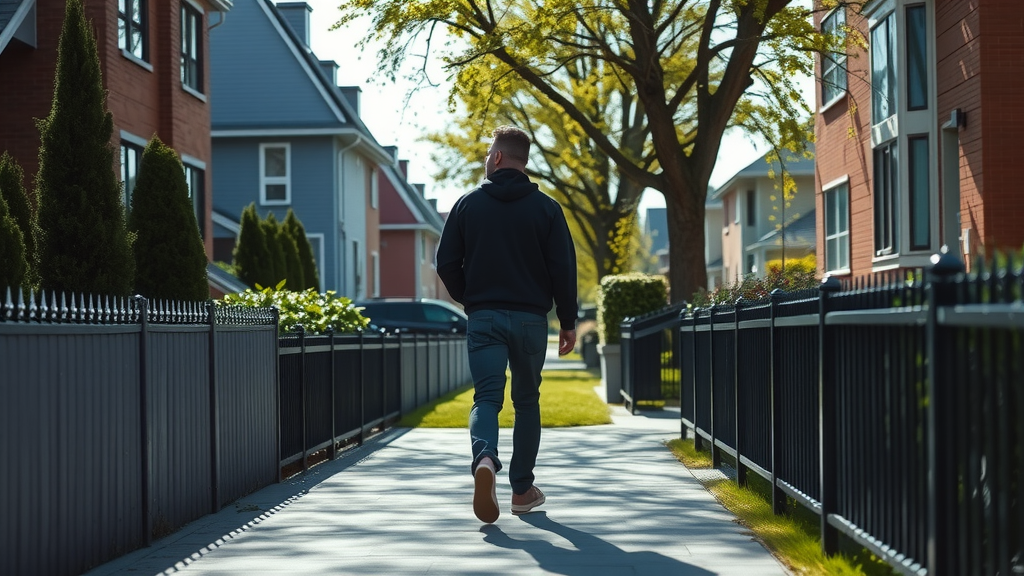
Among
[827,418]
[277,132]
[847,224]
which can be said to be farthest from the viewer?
[277,132]

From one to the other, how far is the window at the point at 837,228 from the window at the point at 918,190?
149 inches

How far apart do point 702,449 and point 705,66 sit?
31.1ft

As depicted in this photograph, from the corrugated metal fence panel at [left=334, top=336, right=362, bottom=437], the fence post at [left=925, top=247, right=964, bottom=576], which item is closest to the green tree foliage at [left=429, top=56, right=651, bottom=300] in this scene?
the corrugated metal fence panel at [left=334, top=336, right=362, bottom=437]

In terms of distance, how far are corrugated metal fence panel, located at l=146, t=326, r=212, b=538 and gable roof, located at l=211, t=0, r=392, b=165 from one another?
25.9 m

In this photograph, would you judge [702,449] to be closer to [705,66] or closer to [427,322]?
[705,66]

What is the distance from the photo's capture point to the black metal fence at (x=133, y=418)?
4910mm

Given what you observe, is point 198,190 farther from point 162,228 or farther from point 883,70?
point 883,70

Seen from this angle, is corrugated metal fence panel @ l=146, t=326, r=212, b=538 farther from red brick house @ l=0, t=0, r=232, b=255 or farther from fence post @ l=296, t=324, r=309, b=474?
red brick house @ l=0, t=0, r=232, b=255

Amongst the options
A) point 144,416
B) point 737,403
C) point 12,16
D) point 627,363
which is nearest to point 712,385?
point 737,403

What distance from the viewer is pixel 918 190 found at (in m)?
18.8

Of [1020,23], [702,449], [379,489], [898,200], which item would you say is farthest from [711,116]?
[379,489]

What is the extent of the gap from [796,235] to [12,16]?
93.3 feet

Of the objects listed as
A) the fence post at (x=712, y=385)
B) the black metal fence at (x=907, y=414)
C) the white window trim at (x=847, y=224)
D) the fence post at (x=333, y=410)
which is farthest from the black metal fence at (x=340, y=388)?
the white window trim at (x=847, y=224)

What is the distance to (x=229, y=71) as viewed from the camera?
111 feet
